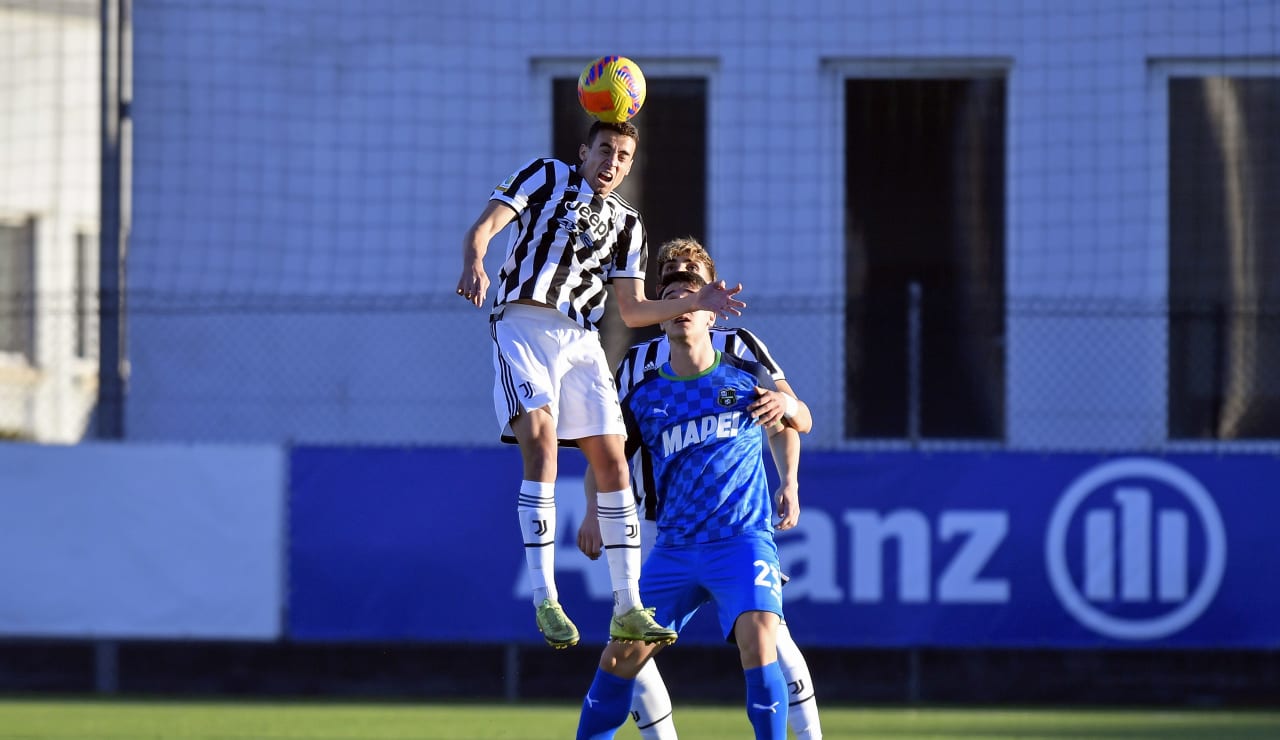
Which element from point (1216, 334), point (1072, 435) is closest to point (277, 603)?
point (1072, 435)

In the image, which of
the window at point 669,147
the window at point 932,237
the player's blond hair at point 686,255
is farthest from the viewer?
the window at point 669,147

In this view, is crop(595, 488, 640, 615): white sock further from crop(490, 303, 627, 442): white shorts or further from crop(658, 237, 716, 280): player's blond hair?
crop(658, 237, 716, 280): player's blond hair

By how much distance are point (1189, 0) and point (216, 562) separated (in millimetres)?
8490

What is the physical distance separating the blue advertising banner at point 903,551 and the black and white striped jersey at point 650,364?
15.4ft

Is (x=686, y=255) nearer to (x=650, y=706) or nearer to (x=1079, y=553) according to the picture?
(x=650, y=706)

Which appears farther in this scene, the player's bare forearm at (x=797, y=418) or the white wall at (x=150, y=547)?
the white wall at (x=150, y=547)

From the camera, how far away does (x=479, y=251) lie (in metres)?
6.50

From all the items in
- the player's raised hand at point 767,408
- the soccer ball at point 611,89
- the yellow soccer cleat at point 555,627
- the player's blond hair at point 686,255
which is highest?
the soccer ball at point 611,89

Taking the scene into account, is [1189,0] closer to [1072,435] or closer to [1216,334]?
[1216,334]

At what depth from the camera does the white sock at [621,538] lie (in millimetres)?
7266

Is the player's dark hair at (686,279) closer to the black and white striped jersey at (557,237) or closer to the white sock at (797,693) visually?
the black and white striped jersey at (557,237)

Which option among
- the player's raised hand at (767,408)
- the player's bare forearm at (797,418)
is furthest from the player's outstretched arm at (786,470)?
the player's raised hand at (767,408)

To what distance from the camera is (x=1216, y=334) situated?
14516 mm

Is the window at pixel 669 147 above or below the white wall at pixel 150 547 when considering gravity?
above
